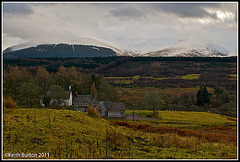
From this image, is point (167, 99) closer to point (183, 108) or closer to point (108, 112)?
point (183, 108)

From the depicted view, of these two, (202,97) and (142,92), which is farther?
(142,92)

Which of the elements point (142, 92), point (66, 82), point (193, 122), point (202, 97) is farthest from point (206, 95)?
point (66, 82)

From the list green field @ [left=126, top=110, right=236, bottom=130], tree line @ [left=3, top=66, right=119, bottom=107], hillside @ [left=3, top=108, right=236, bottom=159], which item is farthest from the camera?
tree line @ [left=3, top=66, right=119, bottom=107]

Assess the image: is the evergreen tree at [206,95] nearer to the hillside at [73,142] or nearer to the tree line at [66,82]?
the tree line at [66,82]

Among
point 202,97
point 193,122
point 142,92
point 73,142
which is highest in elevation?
point 142,92

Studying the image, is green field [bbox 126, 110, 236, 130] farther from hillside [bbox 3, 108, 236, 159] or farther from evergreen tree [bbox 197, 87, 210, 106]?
hillside [bbox 3, 108, 236, 159]

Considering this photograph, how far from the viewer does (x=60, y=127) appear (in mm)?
10062

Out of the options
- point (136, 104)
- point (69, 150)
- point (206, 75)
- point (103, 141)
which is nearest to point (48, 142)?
point (69, 150)

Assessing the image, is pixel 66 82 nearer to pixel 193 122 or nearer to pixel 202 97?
pixel 193 122

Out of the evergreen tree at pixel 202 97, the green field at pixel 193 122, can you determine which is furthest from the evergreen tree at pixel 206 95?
the green field at pixel 193 122

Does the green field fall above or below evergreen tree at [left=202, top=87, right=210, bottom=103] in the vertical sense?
below

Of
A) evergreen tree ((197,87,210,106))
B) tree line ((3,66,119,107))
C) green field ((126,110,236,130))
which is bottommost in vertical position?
green field ((126,110,236,130))

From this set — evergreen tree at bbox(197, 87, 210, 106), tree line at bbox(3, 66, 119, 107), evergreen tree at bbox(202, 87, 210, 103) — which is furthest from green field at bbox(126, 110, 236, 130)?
evergreen tree at bbox(202, 87, 210, 103)

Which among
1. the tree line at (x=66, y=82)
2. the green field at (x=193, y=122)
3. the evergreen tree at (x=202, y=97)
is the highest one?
the tree line at (x=66, y=82)
